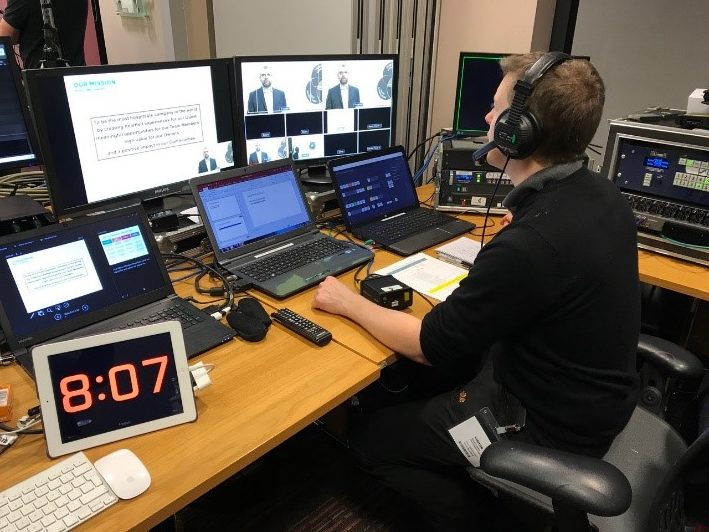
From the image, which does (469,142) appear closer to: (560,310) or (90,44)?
(560,310)

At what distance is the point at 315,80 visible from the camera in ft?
6.24

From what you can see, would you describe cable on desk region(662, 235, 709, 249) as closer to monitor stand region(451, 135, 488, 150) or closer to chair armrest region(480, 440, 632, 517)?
monitor stand region(451, 135, 488, 150)

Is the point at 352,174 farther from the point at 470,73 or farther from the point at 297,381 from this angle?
the point at 297,381

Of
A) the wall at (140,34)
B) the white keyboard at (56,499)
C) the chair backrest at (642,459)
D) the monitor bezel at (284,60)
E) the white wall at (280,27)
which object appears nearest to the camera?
the white keyboard at (56,499)

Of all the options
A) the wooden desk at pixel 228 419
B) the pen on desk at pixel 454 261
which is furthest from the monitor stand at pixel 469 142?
the wooden desk at pixel 228 419

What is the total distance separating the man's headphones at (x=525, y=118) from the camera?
3.76 ft

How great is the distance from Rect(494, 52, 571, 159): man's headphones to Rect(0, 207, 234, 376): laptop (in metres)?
0.74

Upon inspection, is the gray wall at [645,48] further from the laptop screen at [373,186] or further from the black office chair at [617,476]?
the black office chair at [617,476]

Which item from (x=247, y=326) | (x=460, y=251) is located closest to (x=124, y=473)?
(x=247, y=326)

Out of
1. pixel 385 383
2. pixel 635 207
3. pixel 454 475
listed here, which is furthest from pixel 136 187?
pixel 635 207

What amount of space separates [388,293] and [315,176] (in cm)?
82

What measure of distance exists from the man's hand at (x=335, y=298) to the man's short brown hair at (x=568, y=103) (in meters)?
0.57

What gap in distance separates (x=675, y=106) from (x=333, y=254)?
1919mm

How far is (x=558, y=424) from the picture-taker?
46.5 inches
